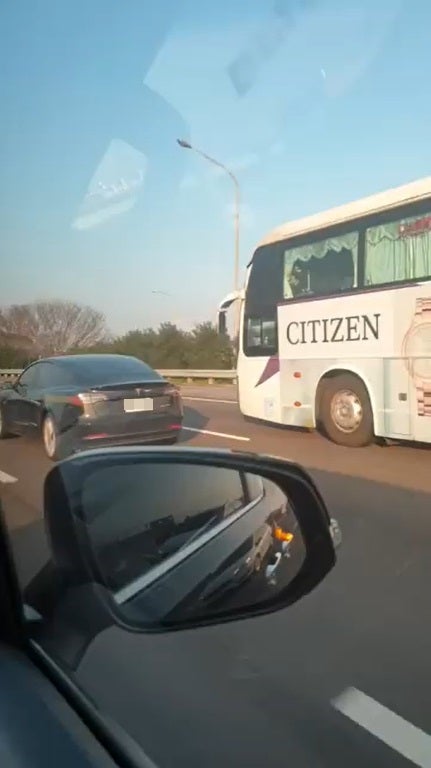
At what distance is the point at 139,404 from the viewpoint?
3602 millimetres

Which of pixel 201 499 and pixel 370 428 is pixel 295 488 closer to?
pixel 201 499

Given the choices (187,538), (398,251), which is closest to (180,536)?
(187,538)

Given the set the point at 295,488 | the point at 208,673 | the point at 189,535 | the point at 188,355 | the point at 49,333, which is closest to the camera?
the point at 295,488

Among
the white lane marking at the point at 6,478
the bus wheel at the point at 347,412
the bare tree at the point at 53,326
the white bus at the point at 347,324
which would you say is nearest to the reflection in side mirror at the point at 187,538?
the white lane marking at the point at 6,478

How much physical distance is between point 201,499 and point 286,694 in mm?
1049

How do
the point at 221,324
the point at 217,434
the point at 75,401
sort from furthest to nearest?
the point at 221,324, the point at 217,434, the point at 75,401

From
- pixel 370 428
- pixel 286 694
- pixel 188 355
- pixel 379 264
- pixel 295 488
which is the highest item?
pixel 379 264

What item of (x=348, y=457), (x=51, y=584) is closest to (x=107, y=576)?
(x=51, y=584)

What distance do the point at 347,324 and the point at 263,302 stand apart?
1.23 m

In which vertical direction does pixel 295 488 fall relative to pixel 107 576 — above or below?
above

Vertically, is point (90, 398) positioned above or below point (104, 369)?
below

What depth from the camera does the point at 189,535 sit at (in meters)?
2.04

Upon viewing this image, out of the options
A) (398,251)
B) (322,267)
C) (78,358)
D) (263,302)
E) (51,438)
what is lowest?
(51,438)

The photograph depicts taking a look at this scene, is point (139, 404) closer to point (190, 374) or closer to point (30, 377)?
point (30, 377)
